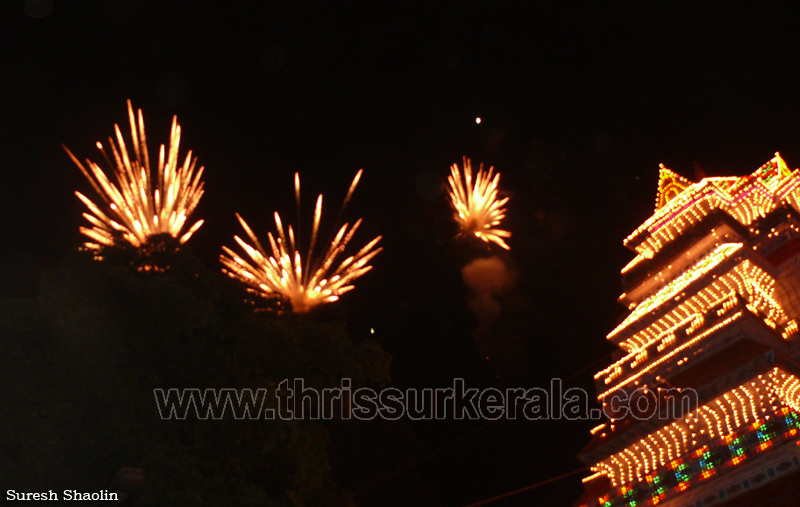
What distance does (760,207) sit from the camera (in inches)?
1115

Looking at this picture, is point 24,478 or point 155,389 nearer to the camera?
point 24,478

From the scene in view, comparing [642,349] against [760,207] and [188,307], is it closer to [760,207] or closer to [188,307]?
[760,207]

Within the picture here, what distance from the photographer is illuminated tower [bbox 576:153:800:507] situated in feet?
69.9

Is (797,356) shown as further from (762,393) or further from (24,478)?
(24,478)

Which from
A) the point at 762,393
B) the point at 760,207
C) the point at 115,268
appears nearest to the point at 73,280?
the point at 115,268

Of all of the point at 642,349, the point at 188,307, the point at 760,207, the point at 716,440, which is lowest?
the point at 716,440

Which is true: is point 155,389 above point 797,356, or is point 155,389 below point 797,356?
below

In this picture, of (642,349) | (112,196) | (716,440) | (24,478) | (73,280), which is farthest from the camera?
(642,349)

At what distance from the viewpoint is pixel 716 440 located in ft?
74.2

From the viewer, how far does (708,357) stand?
24250mm

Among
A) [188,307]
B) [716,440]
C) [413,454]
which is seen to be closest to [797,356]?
[716,440]

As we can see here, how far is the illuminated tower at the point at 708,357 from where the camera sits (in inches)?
838

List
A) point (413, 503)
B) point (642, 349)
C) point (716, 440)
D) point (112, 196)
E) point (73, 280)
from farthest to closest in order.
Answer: point (413, 503) → point (642, 349) → point (716, 440) → point (112, 196) → point (73, 280)

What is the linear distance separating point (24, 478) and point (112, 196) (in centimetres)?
940
